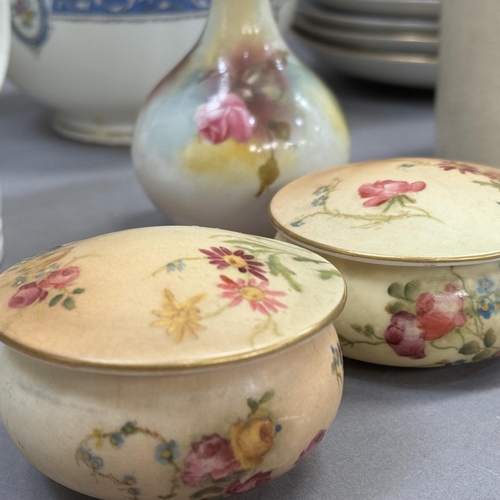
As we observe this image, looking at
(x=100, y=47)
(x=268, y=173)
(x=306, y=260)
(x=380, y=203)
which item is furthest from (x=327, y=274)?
(x=100, y=47)

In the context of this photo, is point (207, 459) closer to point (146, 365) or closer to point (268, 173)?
point (146, 365)

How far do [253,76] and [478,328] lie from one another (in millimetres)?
320

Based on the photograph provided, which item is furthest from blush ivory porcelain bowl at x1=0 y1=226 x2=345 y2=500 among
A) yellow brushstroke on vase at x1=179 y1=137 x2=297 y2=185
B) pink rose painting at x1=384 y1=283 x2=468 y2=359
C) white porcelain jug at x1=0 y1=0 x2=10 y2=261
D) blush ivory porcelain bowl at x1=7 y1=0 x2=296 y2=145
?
blush ivory porcelain bowl at x1=7 y1=0 x2=296 y2=145

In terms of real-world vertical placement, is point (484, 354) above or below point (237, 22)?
below

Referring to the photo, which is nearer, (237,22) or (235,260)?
(235,260)

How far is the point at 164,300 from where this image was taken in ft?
1.29

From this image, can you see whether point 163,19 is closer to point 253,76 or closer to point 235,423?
point 253,76

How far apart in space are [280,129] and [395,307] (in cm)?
24

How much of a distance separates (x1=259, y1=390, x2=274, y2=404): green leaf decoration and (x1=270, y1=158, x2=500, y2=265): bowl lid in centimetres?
14

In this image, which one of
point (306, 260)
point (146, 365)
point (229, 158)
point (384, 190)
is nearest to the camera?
point (146, 365)

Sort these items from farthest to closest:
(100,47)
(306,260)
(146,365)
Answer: (100,47)
(306,260)
(146,365)

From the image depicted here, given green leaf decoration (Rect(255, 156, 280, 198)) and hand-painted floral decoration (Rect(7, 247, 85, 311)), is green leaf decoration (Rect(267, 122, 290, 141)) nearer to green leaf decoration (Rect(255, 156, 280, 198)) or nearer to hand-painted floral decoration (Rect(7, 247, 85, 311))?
green leaf decoration (Rect(255, 156, 280, 198))

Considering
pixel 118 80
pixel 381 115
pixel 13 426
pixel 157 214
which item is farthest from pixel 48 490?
pixel 381 115

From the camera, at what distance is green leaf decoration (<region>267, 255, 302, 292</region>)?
42cm
